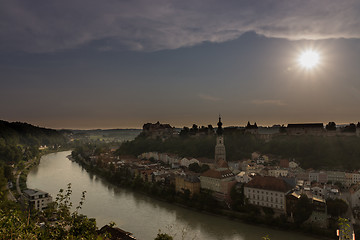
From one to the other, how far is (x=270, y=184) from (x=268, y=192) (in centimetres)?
42

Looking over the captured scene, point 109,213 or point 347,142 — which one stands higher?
point 347,142

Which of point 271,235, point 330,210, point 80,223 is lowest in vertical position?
point 271,235

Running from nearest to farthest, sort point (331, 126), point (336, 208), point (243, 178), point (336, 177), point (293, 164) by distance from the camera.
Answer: point (336, 208) → point (243, 178) → point (336, 177) → point (293, 164) → point (331, 126)

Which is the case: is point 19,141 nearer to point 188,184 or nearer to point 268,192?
point 188,184

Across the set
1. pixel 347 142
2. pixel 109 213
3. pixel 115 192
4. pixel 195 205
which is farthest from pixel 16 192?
pixel 347 142

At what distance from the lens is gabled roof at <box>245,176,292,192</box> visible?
43.3 ft

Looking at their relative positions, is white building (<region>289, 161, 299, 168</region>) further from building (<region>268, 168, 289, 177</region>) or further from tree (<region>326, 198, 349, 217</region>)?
tree (<region>326, 198, 349, 217</region>)

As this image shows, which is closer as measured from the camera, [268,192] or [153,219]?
[153,219]

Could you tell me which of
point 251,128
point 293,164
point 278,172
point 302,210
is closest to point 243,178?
point 278,172

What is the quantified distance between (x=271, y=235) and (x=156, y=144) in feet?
82.3

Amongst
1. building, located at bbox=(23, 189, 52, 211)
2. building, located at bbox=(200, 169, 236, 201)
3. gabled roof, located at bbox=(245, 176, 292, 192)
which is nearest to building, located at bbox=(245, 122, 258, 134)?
building, located at bbox=(200, 169, 236, 201)

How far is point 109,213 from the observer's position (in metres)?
13.8

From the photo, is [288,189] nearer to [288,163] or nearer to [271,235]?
[271,235]

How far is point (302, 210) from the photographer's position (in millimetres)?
11555
